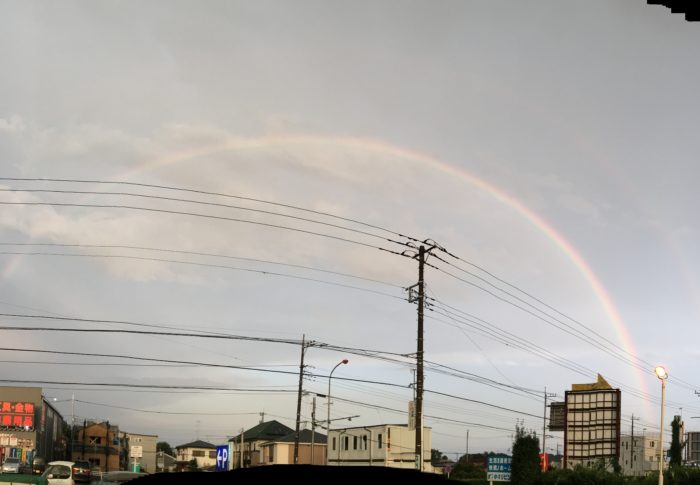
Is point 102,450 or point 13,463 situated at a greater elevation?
point 13,463

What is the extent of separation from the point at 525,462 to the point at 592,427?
17912 mm

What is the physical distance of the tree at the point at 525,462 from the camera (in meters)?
57.1

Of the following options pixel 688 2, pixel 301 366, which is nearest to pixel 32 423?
pixel 301 366

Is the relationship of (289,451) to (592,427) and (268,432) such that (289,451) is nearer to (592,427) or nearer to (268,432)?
(268,432)

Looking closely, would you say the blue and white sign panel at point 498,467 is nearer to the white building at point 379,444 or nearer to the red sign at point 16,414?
the white building at point 379,444

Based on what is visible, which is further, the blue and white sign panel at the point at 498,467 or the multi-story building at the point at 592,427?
the multi-story building at the point at 592,427

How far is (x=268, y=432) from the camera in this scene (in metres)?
167

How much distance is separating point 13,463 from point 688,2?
7552 centimetres

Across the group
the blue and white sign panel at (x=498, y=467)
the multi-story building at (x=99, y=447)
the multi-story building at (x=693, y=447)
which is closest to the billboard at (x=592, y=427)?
the blue and white sign panel at (x=498, y=467)

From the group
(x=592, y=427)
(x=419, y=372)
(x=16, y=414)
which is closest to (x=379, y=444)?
(x=592, y=427)

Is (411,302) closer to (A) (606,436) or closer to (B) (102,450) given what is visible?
(A) (606,436)

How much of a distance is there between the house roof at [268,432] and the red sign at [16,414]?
4460cm

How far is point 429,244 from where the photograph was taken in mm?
48156

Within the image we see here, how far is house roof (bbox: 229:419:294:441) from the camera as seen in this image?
529 ft
